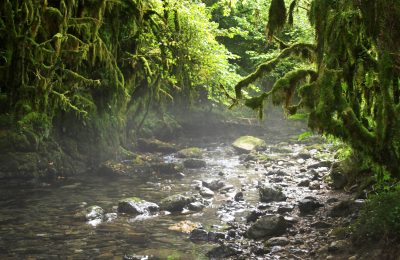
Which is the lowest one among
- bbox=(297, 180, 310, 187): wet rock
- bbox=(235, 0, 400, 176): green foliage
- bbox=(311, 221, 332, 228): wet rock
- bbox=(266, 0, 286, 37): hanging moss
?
bbox=(297, 180, 310, 187): wet rock

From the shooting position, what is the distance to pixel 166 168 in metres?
17.7

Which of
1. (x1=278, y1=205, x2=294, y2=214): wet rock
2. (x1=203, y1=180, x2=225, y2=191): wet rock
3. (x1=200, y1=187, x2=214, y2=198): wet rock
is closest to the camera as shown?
(x1=278, y1=205, x2=294, y2=214): wet rock

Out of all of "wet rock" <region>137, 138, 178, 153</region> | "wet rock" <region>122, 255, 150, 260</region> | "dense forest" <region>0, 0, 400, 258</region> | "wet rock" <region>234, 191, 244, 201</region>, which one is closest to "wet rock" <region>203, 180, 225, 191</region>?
"wet rock" <region>234, 191, 244, 201</region>

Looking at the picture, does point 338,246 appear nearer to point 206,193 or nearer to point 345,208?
point 345,208

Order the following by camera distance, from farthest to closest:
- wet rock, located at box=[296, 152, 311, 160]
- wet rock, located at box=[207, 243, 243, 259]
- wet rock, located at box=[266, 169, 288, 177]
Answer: wet rock, located at box=[296, 152, 311, 160]
wet rock, located at box=[266, 169, 288, 177]
wet rock, located at box=[207, 243, 243, 259]

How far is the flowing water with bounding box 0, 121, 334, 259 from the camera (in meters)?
8.68

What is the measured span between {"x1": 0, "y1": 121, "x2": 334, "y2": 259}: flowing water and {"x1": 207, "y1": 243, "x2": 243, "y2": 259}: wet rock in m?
0.18

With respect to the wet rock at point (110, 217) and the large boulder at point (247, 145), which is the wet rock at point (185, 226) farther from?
the large boulder at point (247, 145)

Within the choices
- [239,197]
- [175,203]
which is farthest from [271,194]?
[175,203]

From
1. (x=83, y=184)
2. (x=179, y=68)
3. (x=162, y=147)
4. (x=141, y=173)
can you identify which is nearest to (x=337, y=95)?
(x=179, y=68)

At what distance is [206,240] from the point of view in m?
9.30

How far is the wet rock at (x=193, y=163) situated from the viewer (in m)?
19.0

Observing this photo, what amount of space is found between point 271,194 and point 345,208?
340cm

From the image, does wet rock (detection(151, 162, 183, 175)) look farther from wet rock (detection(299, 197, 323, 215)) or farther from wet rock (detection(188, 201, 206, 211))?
wet rock (detection(299, 197, 323, 215))
